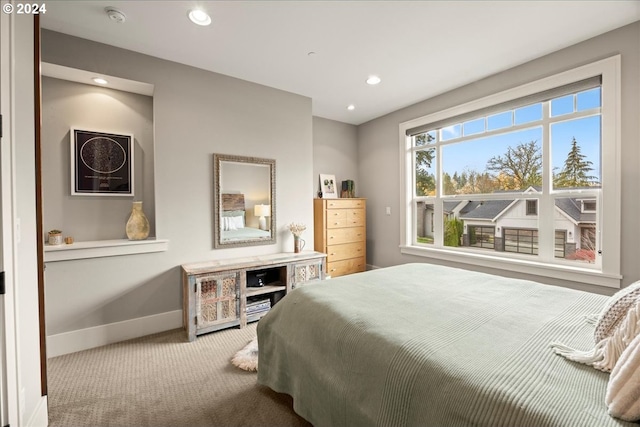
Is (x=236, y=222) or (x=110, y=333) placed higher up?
(x=236, y=222)

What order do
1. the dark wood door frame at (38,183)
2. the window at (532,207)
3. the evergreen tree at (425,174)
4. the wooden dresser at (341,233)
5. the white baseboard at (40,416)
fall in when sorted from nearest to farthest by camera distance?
the white baseboard at (40,416) < the dark wood door frame at (38,183) < the window at (532,207) < the evergreen tree at (425,174) < the wooden dresser at (341,233)

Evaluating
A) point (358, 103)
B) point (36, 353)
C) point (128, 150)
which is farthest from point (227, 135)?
point (36, 353)

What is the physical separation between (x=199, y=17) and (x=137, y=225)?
1.92 metres

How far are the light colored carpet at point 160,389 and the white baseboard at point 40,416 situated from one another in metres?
0.06

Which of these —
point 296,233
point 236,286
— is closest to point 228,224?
point 236,286

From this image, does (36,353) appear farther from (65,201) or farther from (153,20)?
(153,20)

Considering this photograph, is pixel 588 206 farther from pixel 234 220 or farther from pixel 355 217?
pixel 234 220

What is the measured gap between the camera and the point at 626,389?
72cm

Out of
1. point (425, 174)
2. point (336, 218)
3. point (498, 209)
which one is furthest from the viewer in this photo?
point (336, 218)

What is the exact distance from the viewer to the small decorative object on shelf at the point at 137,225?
2.62 m

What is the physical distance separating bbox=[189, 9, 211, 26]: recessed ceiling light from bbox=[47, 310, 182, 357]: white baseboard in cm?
265

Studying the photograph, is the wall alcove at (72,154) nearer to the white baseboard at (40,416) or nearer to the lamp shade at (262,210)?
the lamp shade at (262,210)

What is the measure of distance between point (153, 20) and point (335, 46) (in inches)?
58.8

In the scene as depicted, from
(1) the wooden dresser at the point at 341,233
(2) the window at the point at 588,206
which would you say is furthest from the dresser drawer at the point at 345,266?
(2) the window at the point at 588,206
